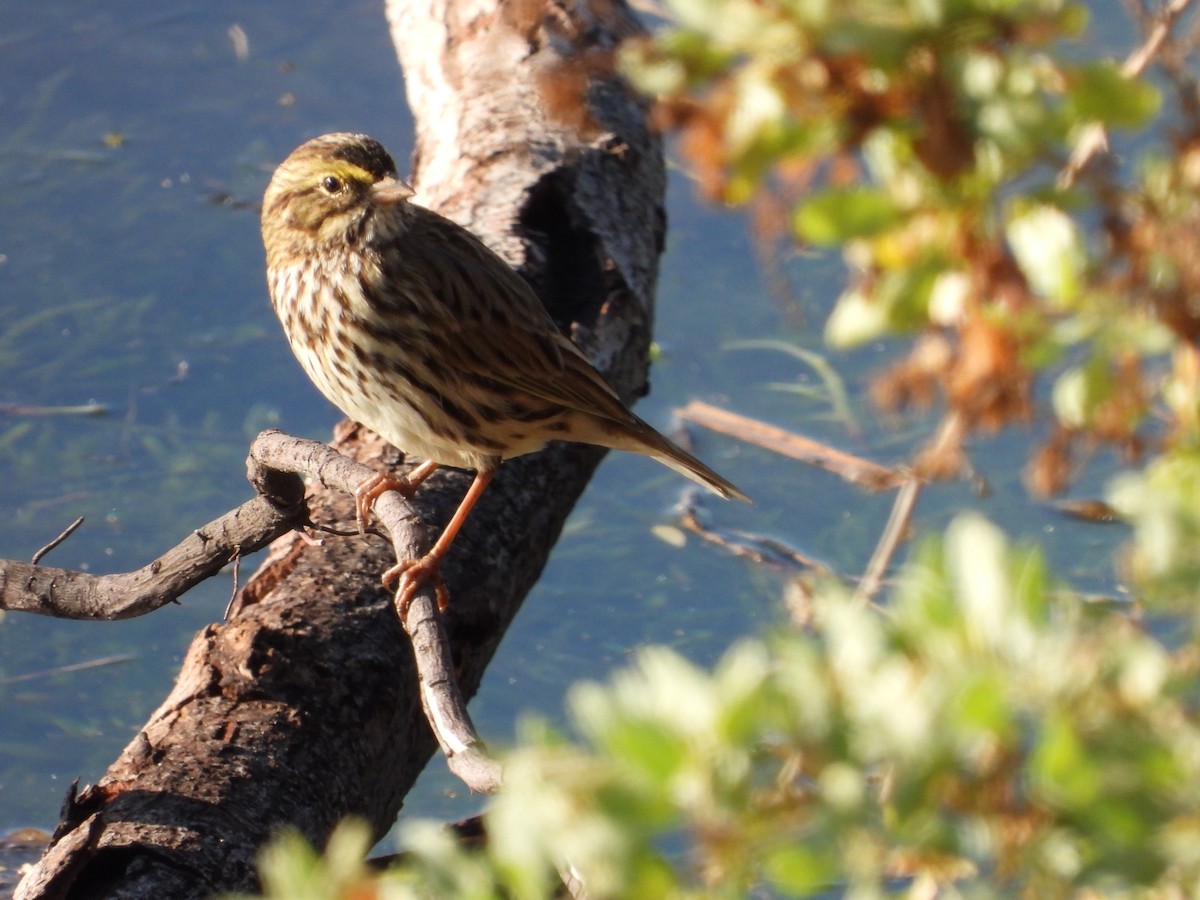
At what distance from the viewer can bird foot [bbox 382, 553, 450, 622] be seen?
10.1 ft

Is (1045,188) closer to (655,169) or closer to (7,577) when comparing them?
→ (7,577)

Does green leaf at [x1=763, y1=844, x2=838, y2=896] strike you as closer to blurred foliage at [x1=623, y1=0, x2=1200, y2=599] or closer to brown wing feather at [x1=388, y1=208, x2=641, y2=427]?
blurred foliage at [x1=623, y1=0, x2=1200, y2=599]

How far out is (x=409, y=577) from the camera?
3.18 m

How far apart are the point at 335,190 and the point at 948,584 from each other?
314 centimetres

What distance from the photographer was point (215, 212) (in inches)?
285

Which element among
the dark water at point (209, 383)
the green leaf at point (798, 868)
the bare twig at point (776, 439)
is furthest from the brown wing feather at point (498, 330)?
the green leaf at point (798, 868)

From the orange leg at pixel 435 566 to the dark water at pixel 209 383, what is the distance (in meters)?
1.38

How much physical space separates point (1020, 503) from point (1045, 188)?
5.32m

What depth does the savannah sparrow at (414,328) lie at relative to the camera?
376 centimetres

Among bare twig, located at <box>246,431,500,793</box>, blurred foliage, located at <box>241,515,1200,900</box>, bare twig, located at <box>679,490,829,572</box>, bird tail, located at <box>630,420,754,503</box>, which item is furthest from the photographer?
bare twig, located at <box>679,490,829,572</box>

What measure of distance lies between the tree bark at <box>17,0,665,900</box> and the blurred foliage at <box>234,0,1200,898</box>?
0.23 meters

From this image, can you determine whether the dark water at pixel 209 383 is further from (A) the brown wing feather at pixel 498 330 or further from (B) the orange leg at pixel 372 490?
(B) the orange leg at pixel 372 490

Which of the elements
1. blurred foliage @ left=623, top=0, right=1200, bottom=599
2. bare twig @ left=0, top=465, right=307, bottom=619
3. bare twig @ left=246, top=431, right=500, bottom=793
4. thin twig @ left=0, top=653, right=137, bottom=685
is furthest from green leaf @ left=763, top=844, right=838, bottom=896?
thin twig @ left=0, top=653, right=137, bottom=685

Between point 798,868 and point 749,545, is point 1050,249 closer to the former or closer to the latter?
point 798,868
